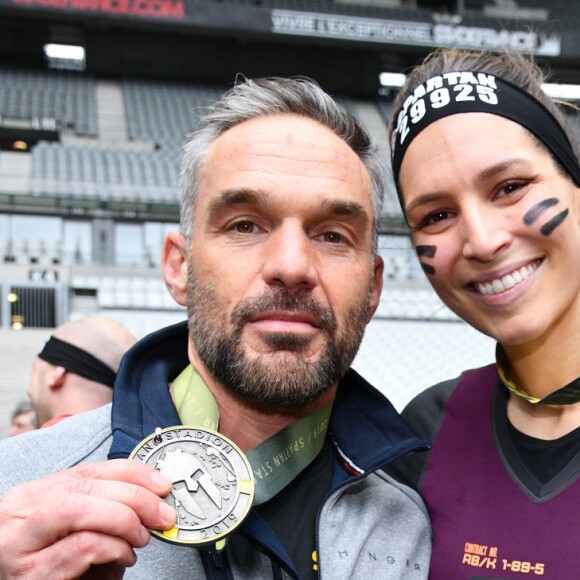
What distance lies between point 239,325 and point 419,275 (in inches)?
317

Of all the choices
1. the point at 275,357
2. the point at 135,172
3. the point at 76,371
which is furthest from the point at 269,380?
the point at 135,172

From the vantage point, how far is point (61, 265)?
27.2 ft

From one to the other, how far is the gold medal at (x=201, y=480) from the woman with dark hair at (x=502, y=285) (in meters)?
0.53

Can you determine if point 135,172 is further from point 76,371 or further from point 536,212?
point 536,212

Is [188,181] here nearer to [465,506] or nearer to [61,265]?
[465,506]

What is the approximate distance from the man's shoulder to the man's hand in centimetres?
29

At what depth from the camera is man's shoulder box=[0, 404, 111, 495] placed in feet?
3.86

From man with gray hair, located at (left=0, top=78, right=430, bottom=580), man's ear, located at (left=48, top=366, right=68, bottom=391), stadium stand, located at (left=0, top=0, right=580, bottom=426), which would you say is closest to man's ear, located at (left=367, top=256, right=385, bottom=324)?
man with gray hair, located at (left=0, top=78, right=430, bottom=580)

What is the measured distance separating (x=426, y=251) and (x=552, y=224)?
0.82 feet

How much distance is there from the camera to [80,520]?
2.75 feet

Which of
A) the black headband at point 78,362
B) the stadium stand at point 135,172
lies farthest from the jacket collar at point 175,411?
the stadium stand at point 135,172

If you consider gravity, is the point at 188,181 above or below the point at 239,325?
above

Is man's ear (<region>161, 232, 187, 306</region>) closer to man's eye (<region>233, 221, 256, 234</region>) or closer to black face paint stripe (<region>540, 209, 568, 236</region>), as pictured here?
man's eye (<region>233, 221, 256, 234</region>)

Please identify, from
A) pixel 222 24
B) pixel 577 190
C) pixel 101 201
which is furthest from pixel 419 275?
pixel 577 190
